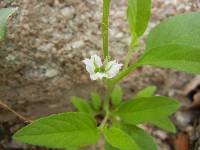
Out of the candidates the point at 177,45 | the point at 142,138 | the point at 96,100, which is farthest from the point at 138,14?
the point at 96,100

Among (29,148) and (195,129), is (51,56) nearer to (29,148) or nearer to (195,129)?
(29,148)

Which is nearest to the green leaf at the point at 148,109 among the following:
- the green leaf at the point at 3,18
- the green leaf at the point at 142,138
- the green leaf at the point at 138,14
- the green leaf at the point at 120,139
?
the green leaf at the point at 142,138

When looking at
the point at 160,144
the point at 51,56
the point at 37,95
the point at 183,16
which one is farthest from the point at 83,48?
the point at 160,144

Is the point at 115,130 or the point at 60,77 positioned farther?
the point at 60,77

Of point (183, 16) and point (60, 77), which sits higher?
point (183, 16)

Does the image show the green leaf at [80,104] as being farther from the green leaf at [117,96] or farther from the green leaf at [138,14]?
the green leaf at [138,14]

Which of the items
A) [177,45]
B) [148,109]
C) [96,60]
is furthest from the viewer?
[148,109]

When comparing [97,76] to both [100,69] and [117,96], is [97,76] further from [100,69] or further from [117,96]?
[117,96]

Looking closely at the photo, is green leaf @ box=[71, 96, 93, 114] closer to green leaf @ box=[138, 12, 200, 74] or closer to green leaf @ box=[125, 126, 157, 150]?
green leaf @ box=[125, 126, 157, 150]
